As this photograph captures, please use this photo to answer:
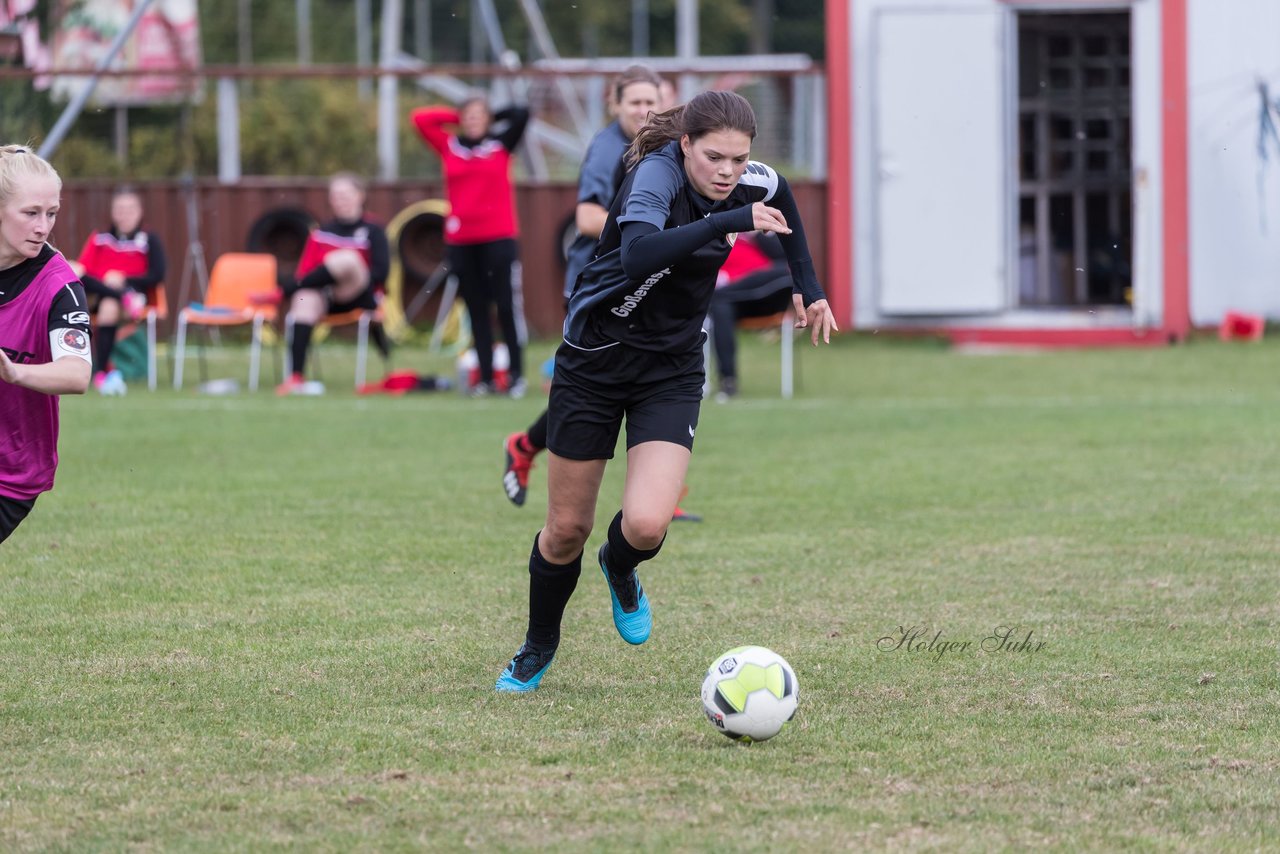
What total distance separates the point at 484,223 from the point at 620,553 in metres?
8.83

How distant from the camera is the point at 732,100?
186 inches

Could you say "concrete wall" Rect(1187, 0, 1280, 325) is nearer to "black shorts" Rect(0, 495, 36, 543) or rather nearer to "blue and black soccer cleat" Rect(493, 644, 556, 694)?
"blue and black soccer cleat" Rect(493, 644, 556, 694)

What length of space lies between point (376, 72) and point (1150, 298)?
8.11 m

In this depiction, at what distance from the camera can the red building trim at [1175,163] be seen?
55.5 feet

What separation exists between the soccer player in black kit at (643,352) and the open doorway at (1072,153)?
14611mm

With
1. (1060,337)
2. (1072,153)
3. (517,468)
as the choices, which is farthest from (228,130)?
(517,468)

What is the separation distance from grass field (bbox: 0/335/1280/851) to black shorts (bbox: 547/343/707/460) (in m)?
0.72

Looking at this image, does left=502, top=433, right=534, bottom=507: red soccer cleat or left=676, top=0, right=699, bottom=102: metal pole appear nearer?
left=502, top=433, right=534, bottom=507: red soccer cleat

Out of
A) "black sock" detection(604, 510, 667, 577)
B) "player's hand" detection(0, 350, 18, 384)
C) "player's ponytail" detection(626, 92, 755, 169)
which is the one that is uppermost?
"player's ponytail" detection(626, 92, 755, 169)

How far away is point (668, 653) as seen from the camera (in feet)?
17.9

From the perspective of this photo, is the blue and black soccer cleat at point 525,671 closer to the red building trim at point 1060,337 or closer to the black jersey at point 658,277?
the black jersey at point 658,277

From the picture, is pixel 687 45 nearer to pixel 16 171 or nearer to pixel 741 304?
pixel 741 304

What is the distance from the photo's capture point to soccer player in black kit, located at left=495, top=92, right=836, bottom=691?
4.75 meters

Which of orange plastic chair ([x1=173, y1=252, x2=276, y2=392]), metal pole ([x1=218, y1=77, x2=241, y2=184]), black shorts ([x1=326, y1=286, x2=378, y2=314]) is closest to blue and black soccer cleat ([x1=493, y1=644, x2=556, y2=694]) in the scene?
black shorts ([x1=326, y1=286, x2=378, y2=314])
